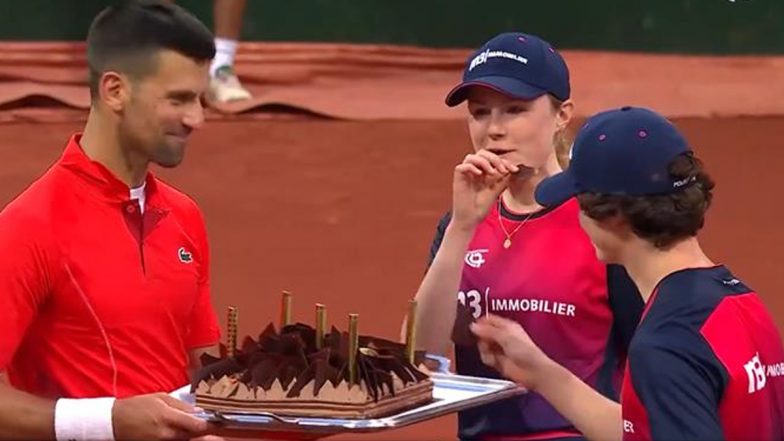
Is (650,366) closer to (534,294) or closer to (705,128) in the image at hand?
(534,294)

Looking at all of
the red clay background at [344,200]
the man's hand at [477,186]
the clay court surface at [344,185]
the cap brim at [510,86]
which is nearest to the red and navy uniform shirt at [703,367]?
the man's hand at [477,186]

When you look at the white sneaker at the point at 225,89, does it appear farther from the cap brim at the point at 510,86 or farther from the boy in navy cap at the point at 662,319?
the boy in navy cap at the point at 662,319

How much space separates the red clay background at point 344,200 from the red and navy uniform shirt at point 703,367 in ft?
9.63

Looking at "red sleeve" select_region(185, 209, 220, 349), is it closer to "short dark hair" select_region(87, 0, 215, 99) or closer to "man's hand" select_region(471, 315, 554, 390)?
"short dark hair" select_region(87, 0, 215, 99)

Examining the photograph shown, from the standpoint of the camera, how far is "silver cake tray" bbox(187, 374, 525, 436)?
116 inches

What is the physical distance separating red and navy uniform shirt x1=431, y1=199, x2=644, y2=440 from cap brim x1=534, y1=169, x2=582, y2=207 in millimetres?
300

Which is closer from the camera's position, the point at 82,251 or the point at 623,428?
the point at 623,428

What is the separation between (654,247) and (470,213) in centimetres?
67

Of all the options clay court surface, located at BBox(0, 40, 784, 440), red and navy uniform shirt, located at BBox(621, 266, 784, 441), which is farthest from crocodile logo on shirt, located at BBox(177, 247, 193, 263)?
clay court surface, located at BBox(0, 40, 784, 440)

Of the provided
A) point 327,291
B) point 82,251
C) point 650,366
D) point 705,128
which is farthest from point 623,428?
point 705,128

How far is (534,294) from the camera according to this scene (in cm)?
346

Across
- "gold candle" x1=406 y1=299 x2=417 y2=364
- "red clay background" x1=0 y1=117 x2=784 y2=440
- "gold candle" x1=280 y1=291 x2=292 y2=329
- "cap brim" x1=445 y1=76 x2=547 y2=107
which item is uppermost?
"red clay background" x1=0 y1=117 x2=784 y2=440

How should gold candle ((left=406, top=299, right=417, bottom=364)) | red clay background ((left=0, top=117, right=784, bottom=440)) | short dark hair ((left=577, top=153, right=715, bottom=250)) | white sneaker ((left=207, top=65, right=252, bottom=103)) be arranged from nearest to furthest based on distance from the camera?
short dark hair ((left=577, top=153, right=715, bottom=250))
gold candle ((left=406, top=299, right=417, bottom=364))
red clay background ((left=0, top=117, right=784, bottom=440))
white sneaker ((left=207, top=65, right=252, bottom=103))

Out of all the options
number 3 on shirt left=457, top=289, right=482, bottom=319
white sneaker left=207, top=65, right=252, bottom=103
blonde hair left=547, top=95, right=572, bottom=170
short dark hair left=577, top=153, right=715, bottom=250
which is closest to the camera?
short dark hair left=577, top=153, right=715, bottom=250
